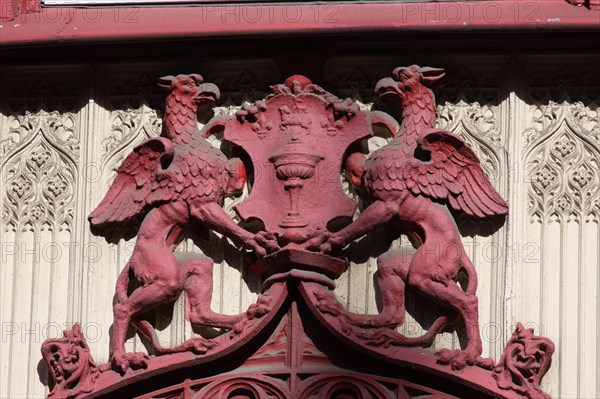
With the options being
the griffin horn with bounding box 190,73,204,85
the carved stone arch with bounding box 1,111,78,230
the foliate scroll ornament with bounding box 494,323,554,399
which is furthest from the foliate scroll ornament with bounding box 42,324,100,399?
the foliate scroll ornament with bounding box 494,323,554,399

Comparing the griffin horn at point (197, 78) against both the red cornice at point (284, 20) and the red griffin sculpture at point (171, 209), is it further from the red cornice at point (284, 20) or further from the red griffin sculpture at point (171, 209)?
the red cornice at point (284, 20)

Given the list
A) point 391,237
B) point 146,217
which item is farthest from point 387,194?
point 146,217

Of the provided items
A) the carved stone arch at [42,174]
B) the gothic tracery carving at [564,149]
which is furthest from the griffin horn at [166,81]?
the gothic tracery carving at [564,149]

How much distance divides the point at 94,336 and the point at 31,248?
0.75 meters

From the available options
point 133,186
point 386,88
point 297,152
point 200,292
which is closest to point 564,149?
point 386,88

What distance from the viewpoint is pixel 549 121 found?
1428 centimetres

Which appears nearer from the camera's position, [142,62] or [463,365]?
[463,365]

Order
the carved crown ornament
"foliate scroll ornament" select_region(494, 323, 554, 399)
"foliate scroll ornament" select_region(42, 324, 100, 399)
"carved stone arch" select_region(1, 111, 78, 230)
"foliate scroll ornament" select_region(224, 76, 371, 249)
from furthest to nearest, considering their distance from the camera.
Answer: "carved stone arch" select_region(1, 111, 78, 230), "foliate scroll ornament" select_region(224, 76, 371, 249), "foliate scroll ornament" select_region(42, 324, 100, 399), the carved crown ornament, "foliate scroll ornament" select_region(494, 323, 554, 399)

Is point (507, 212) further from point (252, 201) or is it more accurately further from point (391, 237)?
point (252, 201)

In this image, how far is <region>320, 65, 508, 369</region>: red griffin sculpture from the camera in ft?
45.1

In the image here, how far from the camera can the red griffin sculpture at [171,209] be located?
1395 cm

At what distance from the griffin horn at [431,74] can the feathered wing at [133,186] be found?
1.66 metres

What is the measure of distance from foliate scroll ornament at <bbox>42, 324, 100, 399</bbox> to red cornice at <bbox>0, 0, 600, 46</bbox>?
195cm

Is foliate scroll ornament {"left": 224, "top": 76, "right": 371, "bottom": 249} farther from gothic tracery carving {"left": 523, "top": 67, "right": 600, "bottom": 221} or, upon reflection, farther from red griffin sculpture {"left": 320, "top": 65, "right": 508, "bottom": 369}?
gothic tracery carving {"left": 523, "top": 67, "right": 600, "bottom": 221}
